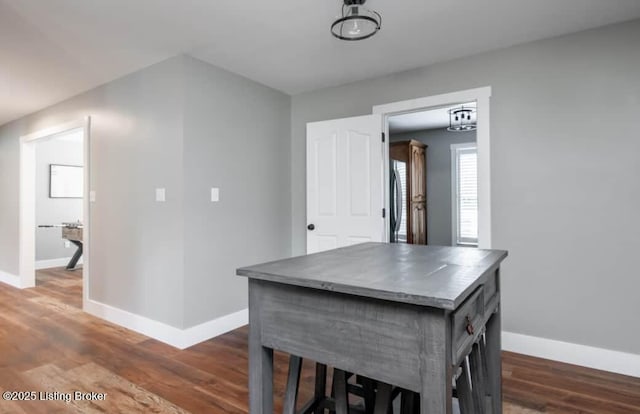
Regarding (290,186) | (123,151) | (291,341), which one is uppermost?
(123,151)

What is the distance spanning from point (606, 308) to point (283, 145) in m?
3.12

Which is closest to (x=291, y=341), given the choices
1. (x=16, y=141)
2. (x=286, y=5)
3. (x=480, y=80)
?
(x=286, y=5)

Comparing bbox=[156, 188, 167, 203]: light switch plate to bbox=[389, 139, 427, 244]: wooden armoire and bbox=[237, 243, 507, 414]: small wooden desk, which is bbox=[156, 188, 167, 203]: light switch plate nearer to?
bbox=[237, 243, 507, 414]: small wooden desk

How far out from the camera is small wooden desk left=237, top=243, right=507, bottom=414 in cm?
90

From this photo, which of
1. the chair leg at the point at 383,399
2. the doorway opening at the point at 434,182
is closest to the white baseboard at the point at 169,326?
the chair leg at the point at 383,399

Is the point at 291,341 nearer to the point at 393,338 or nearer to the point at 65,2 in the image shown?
the point at 393,338

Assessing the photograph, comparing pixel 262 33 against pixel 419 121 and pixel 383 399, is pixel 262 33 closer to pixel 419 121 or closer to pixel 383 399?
pixel 383 399

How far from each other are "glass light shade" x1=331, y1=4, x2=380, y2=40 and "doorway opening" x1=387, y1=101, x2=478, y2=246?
3284 millimetres

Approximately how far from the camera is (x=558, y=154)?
8.61 feet

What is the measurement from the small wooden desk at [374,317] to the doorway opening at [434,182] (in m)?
4.10

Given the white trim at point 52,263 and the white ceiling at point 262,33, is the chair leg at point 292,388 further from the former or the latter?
the white trim at point 52,263

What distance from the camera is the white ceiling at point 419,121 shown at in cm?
495

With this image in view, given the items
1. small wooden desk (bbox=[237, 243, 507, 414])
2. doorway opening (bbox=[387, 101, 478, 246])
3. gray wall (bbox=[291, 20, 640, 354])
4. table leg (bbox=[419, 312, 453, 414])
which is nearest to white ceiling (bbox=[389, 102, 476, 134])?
doorway opening (bbox=[387, 101, 478, 246])

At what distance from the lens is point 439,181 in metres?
5.97
